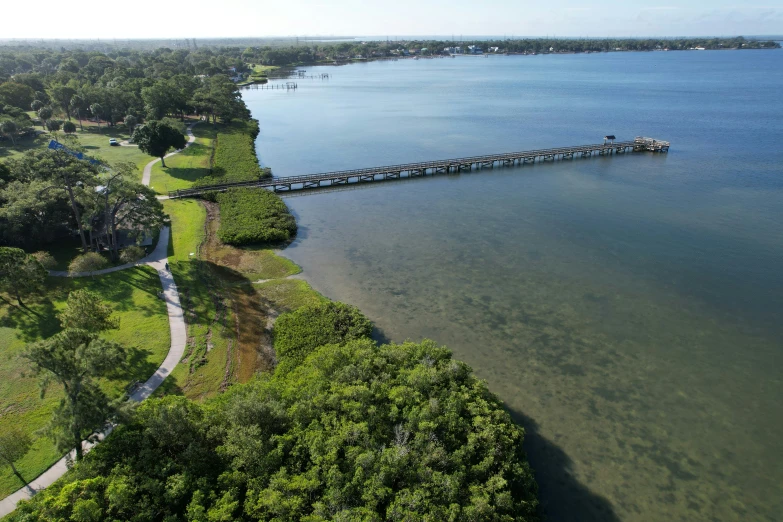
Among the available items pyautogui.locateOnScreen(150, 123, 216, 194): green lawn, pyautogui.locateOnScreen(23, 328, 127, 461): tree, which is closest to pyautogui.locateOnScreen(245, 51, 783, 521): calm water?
pyautogui.locateOnScreen(150, 123, 216, 194): green lawn

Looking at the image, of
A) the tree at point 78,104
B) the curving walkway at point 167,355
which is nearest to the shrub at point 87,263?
the curving walkway at point 167,355

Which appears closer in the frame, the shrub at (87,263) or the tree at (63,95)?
the shrub at (87,263)

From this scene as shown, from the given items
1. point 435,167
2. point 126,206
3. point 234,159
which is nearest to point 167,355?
point 126,206

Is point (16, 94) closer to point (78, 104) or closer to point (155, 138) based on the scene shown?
point (78, 104)

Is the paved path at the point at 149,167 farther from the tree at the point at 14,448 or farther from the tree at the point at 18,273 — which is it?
the tree at the point at 14,448

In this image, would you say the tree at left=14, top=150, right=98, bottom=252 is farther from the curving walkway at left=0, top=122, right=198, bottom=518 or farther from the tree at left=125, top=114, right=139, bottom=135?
the tree at left=125, top=114, right=139, bottom=135

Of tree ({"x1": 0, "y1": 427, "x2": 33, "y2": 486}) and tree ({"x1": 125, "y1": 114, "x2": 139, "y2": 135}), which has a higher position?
tree ({"x1": 125, "y1": 114, "x2": 139, "y2": 135})

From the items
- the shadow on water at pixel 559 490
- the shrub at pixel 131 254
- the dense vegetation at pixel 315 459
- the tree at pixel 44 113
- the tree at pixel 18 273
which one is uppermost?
the tree at pixel 44 113
